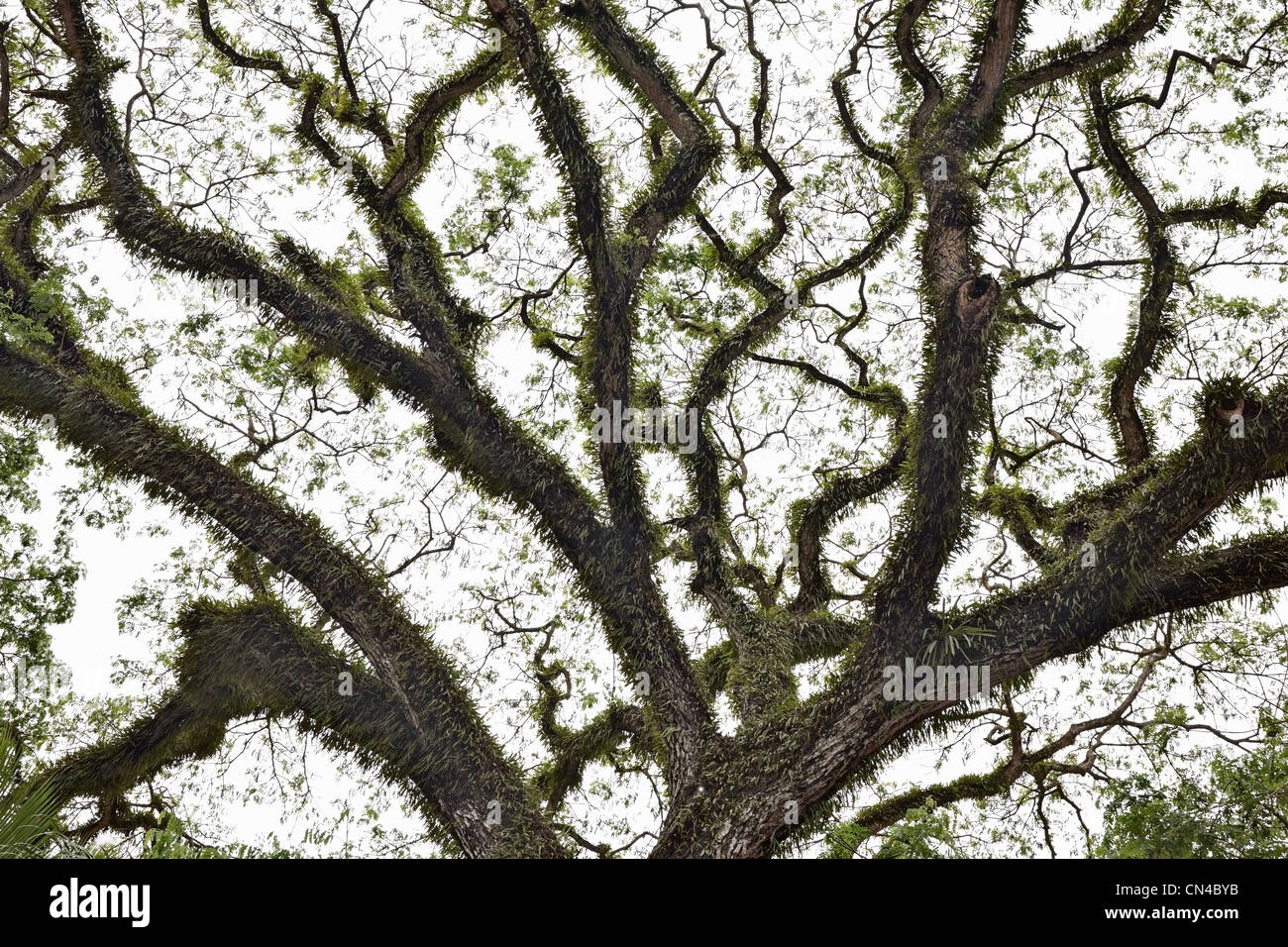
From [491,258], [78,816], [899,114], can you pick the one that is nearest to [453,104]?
[491,258]

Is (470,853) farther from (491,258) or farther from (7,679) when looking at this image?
(491,258)

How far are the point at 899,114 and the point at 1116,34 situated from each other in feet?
7.21

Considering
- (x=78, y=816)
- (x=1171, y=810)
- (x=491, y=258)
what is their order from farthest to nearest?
(x=491, y=258) < (x=78, y=816) < (x=1171, y=810)

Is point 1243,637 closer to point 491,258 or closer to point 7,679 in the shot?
point 491,258

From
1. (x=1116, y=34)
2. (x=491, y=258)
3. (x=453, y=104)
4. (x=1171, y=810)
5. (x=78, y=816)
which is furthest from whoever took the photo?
(x=491, y=258)

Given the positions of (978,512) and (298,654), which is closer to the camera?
(298,654)

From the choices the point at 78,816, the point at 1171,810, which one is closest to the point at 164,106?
the point at 78,816

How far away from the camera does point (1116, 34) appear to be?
23.1 ft

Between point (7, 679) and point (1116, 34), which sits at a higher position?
point (1116, 34)

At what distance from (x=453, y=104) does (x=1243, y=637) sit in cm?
852

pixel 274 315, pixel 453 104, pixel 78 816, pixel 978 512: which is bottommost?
pixel 78 816

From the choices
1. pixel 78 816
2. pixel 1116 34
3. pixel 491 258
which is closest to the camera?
pixel 1116 34

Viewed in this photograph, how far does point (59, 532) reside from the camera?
8.53 meters

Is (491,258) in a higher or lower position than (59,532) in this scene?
higher
